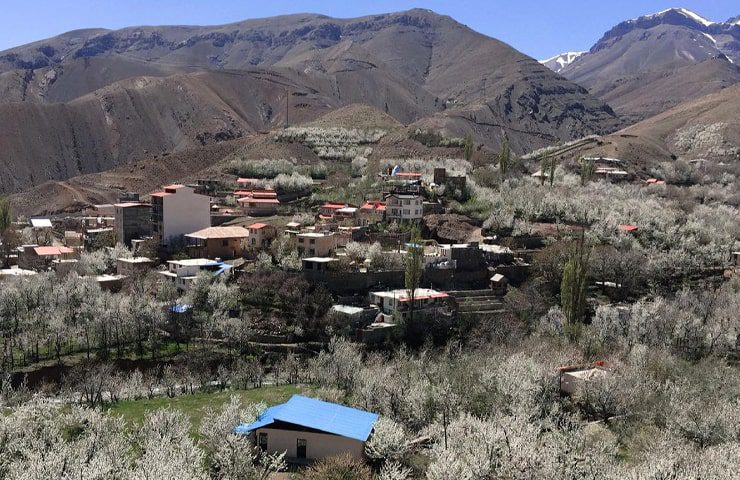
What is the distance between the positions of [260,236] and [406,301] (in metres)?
13.4

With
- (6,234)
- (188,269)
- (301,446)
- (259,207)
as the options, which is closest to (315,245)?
(188,269)

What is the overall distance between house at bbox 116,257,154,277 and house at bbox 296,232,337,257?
983 cm

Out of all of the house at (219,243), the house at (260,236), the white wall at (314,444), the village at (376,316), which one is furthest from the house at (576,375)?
the house at (219,243)

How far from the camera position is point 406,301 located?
38344 mm

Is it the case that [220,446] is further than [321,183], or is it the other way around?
[321,183]

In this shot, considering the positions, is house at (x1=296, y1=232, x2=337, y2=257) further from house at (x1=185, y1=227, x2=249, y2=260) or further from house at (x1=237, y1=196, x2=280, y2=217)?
house at (x1=237, y1=196, x2=280, y2=217)

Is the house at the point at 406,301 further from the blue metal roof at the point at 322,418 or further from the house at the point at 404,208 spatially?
the blue metal roof at the point at 322,418

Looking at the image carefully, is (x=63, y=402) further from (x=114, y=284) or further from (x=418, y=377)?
(x=114, y=284)

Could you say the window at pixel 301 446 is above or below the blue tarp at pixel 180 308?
above

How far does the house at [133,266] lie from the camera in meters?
43.3

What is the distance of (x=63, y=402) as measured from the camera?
2558 centimetres

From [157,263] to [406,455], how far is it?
1188 inches

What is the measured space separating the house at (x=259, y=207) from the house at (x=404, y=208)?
36.7 feet

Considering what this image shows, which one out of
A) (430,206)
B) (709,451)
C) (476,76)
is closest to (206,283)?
(430,206)
